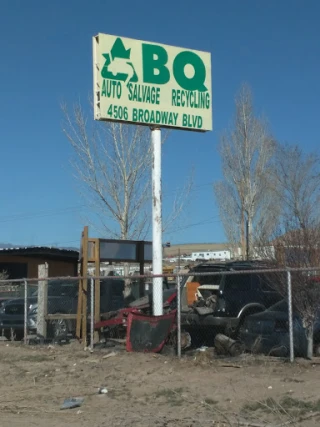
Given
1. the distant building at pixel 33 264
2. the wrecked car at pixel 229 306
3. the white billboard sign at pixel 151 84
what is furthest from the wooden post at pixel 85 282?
the distant building at pixel 33 264

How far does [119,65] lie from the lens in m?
13.6

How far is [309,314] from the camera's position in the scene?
10359 mm

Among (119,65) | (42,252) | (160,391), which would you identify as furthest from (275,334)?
(42,252)

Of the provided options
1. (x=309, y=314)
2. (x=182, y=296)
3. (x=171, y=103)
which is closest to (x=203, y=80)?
(x=171, y=103)

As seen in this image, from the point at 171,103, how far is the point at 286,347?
6112mm

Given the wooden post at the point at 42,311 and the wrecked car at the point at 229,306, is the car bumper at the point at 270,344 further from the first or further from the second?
the wooden post at the point at 42,311

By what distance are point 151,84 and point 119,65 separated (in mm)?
818

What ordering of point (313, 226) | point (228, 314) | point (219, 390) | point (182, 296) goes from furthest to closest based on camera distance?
point (182, 296) → point (228, 314) → point (313, 226) → point (219, 390)

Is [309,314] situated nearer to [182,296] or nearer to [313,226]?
[313,226]

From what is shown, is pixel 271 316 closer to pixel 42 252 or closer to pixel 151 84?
pixel 151 84

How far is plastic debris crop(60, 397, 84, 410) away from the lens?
874 cm

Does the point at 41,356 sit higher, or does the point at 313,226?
the point at 313,226

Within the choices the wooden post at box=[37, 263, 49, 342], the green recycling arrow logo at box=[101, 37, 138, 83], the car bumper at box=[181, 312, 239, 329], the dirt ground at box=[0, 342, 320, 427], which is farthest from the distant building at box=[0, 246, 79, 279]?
the dirt ground at box=[0, 342, 320, 427]

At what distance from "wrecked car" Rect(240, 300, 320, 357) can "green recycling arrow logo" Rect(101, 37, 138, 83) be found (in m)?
5.80
